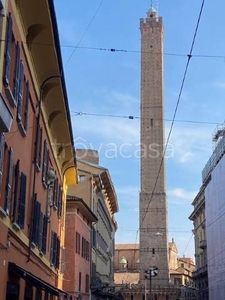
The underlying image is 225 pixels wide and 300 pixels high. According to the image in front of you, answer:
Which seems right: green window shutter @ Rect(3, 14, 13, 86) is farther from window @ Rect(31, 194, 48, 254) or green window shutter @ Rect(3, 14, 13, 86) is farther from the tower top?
the tower top

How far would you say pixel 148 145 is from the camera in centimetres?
8425

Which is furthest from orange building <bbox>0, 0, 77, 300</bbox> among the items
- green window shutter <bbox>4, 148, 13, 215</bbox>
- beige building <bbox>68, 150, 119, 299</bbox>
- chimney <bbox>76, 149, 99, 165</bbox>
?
chimney <bbox>76, 149, 99, 165</bbox>

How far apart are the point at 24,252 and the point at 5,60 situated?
542cm

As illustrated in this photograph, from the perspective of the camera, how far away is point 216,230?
131ft

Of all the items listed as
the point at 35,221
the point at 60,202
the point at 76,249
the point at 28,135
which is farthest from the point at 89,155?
the point at 28,135

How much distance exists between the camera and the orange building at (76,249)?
97.8 ft

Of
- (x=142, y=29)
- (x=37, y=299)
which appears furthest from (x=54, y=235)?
(x=142, y=29)

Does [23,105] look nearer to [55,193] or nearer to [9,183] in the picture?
[9,183]

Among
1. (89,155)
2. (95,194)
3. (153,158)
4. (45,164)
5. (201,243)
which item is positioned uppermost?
(153,158)

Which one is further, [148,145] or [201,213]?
[148,145]

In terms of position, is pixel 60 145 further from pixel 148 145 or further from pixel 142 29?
pixel 142 29

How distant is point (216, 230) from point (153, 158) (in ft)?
143

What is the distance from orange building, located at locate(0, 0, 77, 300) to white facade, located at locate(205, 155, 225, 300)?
20.3 meters

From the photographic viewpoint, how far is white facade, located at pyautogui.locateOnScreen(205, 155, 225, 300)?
3709 centimetres
